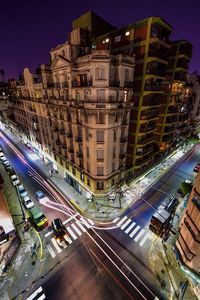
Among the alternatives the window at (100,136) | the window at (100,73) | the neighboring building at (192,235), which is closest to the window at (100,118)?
the window at (100,136)

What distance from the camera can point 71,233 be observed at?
27859mm

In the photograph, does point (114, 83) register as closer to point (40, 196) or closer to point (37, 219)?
point (37, 219)

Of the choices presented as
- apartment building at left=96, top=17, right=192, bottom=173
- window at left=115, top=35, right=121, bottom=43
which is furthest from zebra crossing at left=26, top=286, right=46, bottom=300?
window at left=115, top=35, right=121, bottom=43

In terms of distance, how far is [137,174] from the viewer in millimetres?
41219

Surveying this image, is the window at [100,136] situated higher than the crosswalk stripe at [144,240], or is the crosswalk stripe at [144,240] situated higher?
the window at [100,136]

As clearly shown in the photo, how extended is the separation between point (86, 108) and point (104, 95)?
4071 millimetres

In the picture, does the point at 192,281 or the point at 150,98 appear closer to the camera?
the point at 192,281

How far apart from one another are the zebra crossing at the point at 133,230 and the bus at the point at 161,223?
2.03 metres

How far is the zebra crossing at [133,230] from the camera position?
26.7m

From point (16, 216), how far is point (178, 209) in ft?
122

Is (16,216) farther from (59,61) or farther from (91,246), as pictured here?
(59,61)

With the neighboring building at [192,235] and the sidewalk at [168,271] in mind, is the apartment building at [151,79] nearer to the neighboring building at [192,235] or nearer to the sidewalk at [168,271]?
the sidewalk at [168,271]

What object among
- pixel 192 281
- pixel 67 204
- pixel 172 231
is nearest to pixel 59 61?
pixel 67 204

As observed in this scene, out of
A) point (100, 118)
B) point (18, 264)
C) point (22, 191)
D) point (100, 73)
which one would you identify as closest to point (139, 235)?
point (18, 264)
